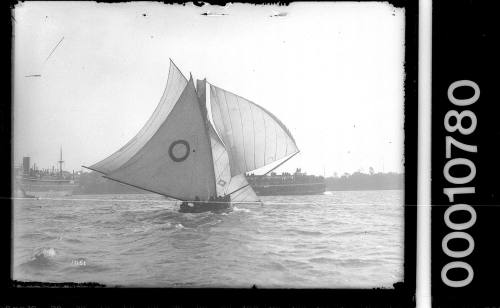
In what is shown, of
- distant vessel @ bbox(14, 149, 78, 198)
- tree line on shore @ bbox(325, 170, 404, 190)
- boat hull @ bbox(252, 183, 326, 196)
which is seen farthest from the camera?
boat hull @ bbox(252, 183, 326, 196)

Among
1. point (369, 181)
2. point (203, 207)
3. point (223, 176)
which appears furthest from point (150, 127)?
point (369, 181)

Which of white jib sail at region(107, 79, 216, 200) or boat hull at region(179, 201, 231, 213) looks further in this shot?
white jib sail at region(107, 79, 216, 200)

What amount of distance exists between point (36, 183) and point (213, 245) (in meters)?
1.56

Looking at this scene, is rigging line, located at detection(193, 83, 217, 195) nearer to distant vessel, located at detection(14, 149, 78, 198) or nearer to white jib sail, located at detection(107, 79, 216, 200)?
white jib sail, located at detection(107, 79, 216, 200)

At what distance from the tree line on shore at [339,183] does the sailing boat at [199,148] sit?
0.28 ft

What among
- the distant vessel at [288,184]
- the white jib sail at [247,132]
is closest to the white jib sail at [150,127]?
the white jib sail at [247,132]

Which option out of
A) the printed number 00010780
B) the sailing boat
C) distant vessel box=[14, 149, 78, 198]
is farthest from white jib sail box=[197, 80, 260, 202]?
the printed number 00010780

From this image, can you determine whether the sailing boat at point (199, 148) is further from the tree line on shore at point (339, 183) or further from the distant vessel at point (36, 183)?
the distant vessel at point (36, 183)

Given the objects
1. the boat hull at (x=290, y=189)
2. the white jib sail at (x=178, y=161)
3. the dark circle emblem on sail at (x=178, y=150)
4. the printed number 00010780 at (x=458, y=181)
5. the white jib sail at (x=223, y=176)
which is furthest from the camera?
the dark circle emblem on sail at (x=178, y=150)

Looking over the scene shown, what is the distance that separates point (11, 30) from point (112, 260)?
200 centimetres

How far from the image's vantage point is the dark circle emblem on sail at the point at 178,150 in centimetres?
371

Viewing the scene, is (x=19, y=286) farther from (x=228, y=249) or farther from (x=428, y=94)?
(x=428, y=94)

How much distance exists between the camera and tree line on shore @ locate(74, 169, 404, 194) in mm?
2703

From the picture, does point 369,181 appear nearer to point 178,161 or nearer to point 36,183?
point 178,161
